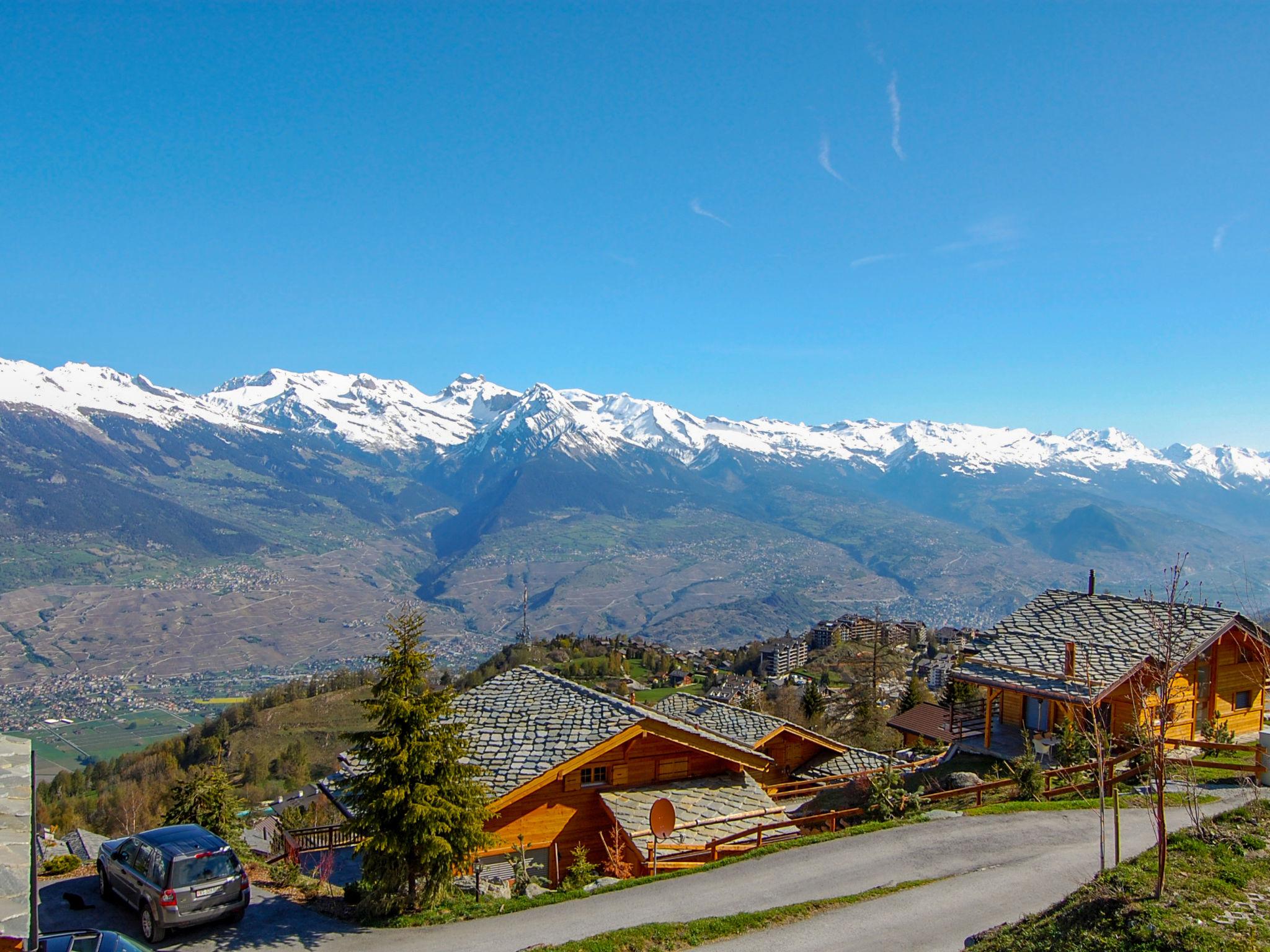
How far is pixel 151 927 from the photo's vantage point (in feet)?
45.7

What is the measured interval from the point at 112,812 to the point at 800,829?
69.0 meters

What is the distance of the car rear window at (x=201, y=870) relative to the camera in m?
13.8

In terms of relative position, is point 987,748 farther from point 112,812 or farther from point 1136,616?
point 112,812

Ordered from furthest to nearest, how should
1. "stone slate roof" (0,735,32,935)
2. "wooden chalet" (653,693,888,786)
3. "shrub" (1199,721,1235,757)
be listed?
"wooden chalet" (653,693,888,786) → "shrub" (1199,721,1235,757) → "stone slate roof" (0,735,32,935)

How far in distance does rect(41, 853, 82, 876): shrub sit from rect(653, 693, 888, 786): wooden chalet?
55.9 feet

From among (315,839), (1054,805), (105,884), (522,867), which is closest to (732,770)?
(522,867)

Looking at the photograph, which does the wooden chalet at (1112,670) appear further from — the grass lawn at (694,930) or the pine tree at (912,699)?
the pine tree at (912,699)

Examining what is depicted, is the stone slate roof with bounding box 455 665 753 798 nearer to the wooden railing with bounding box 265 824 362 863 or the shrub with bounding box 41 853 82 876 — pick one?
the wooden railing with bounding box 265 824 362 863

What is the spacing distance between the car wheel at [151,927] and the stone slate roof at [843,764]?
64.6 ft

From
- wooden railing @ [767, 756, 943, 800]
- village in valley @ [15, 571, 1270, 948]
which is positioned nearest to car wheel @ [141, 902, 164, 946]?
village in valley @ [15, 571, 1270, 948]

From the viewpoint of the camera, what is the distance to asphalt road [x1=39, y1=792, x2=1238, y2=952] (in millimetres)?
13398

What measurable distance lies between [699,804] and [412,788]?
9512mm

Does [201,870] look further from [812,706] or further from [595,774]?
[812,706]

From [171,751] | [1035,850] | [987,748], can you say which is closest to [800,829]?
[1035,850]
